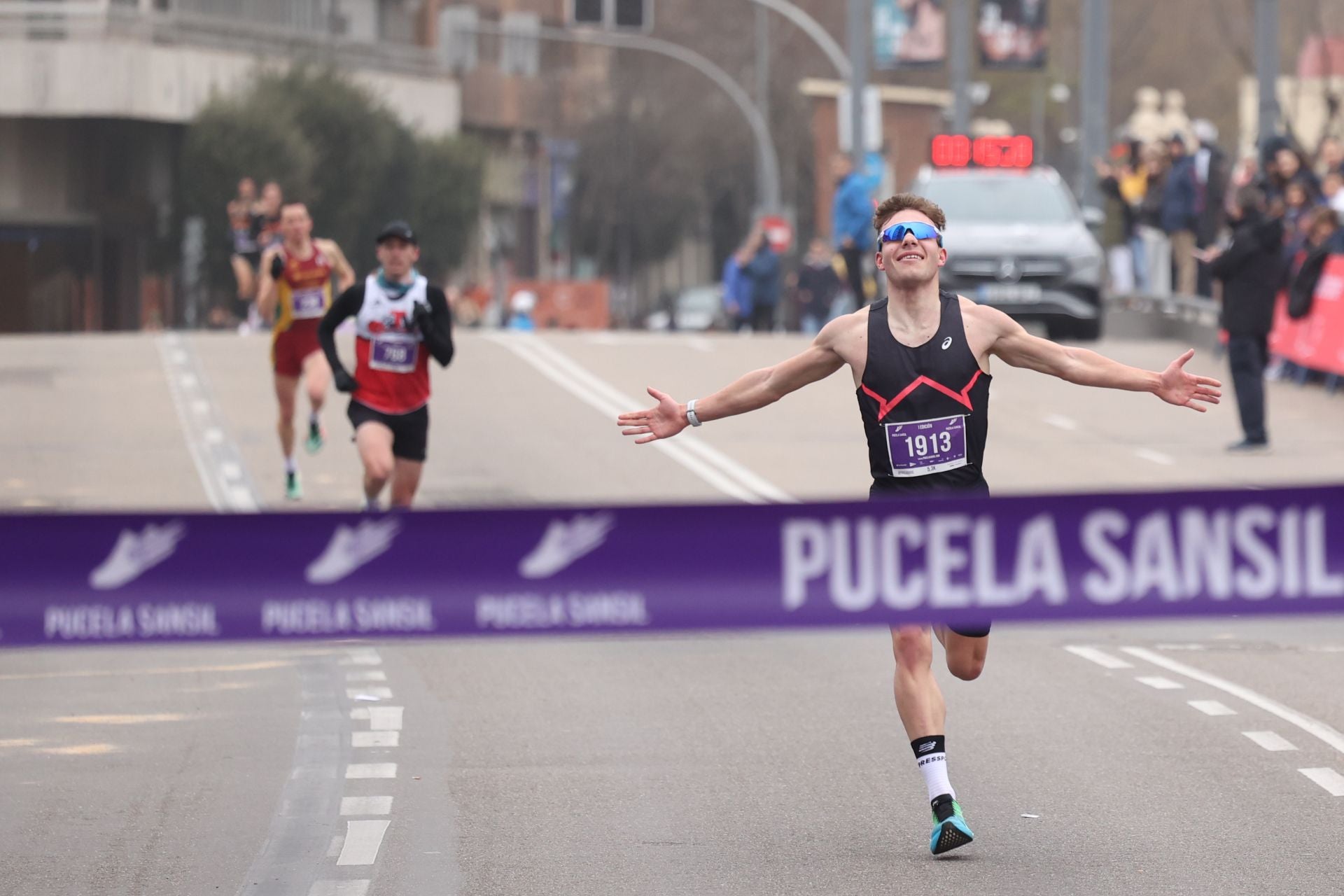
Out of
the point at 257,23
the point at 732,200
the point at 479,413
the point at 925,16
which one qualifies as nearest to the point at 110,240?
the point at 257,23

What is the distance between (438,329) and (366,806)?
17.0ft

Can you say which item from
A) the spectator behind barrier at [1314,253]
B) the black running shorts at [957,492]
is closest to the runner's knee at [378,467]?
the black running shorts at [957,492]

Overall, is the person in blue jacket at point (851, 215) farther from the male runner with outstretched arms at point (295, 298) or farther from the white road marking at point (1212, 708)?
the white road marking at point (1212, 708)

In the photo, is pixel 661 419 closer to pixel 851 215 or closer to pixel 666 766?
pixel 666 766

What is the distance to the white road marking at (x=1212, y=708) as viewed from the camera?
35.3ft

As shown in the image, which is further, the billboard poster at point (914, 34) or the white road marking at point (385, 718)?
the billboard poster at point (914, 34)

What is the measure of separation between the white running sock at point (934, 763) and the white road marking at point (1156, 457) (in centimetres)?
1303

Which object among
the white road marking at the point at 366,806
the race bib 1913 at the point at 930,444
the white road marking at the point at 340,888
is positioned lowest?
the white road marking at the point at 340,888

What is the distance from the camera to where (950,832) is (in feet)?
26.2

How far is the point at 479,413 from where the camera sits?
24.6 meters

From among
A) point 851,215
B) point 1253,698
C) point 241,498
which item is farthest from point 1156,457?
point 1253,698

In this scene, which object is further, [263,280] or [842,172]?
[842,172]

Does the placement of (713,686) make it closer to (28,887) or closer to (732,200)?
(28,887)

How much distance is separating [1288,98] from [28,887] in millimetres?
83929
